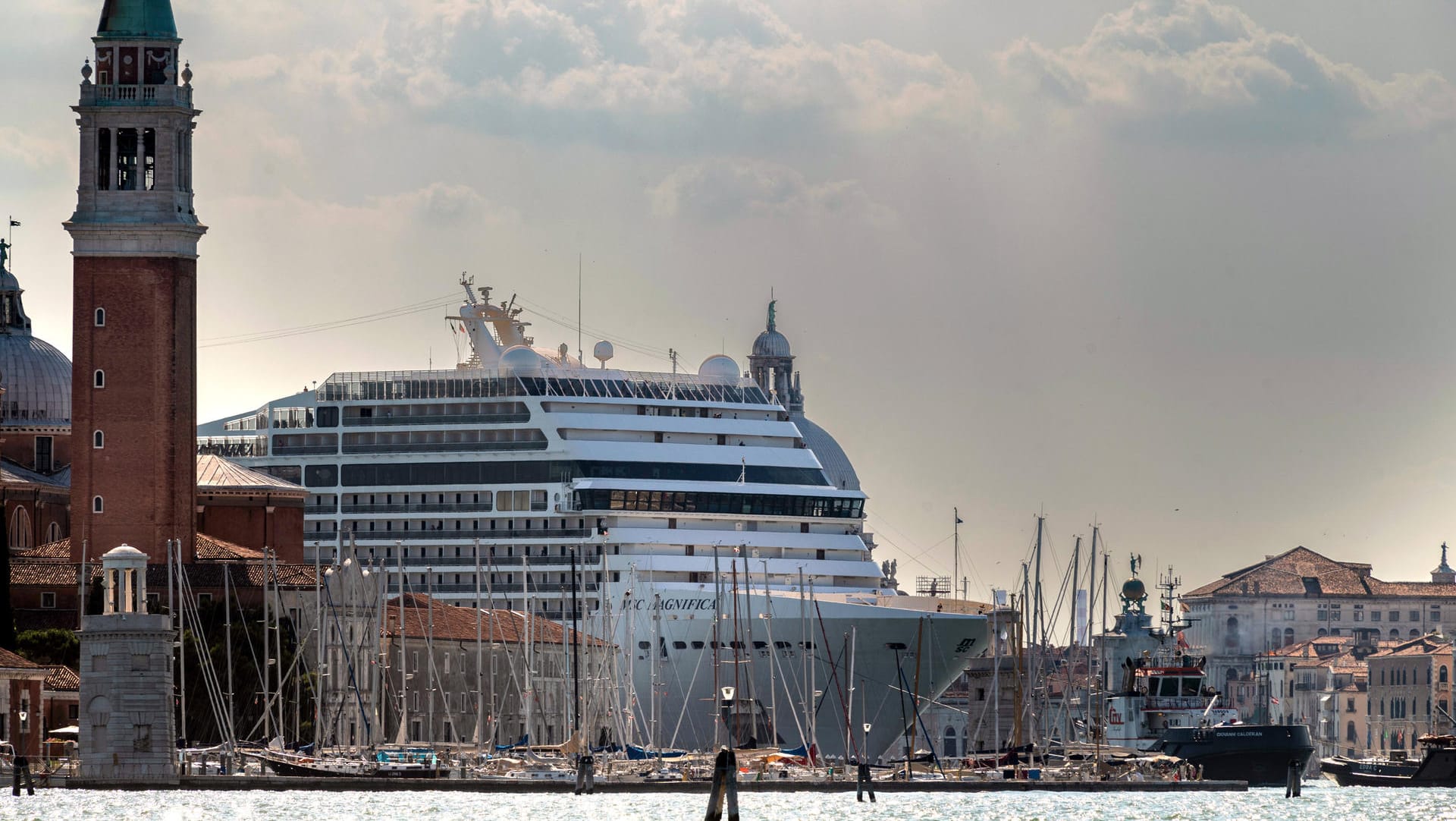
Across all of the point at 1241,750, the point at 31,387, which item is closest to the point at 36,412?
the point at 31,387

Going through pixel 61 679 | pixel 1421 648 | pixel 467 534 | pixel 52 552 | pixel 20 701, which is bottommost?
pixel 20 701

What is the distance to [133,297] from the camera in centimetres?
9662

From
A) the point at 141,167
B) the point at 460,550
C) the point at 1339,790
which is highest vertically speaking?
the point at 141,167

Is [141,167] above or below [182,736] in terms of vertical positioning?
above

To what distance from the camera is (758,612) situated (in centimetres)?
10062

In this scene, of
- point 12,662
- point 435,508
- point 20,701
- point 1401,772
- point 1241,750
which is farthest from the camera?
point 1401,772

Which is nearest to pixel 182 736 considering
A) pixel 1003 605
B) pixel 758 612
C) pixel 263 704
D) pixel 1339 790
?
pixel 263 704

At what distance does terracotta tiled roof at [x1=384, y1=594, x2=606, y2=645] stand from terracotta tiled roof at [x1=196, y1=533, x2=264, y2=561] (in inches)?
187

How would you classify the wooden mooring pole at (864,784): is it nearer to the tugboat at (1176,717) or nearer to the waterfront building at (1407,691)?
the tugboat at (1176,717)

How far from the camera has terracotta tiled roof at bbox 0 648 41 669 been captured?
85.1m

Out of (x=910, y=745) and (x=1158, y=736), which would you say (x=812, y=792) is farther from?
(x=1158, y=736)

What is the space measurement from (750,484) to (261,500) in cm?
1607

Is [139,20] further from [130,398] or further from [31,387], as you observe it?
[31,387]

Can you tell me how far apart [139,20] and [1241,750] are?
40160 millimetres
